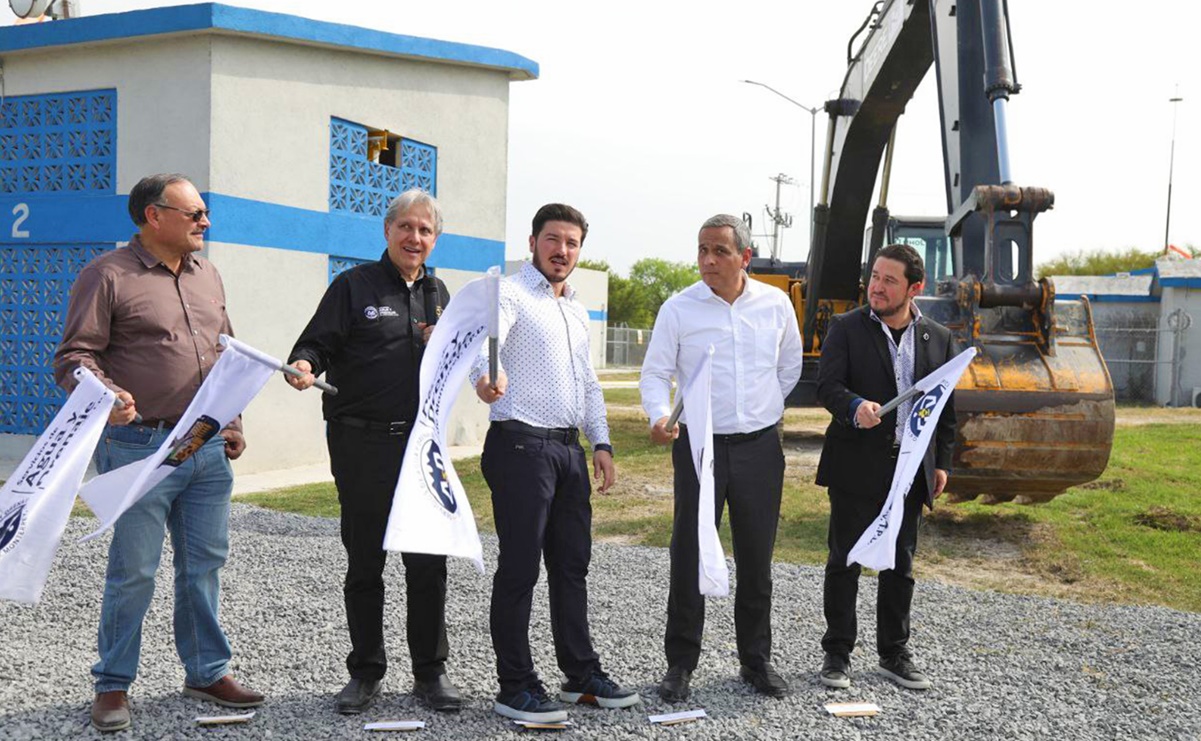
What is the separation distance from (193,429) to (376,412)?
2.15 ft

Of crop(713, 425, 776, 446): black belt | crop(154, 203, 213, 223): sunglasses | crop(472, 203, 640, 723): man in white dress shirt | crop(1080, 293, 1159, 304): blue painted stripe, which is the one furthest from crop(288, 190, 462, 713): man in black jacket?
crop(1080, 293, 1159, 304): blue painted stripe

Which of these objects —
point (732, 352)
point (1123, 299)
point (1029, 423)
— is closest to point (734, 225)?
point (732, 352)

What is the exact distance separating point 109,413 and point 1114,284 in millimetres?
29165

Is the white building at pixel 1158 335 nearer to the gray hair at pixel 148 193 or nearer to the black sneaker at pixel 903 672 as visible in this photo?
the black sneaker at pixel 903 672

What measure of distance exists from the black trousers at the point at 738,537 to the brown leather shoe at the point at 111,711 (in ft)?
6.96

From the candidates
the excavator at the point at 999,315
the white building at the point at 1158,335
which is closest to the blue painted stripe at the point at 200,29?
the excavator at the point at 999,315

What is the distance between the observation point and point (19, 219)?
1128 centimetres

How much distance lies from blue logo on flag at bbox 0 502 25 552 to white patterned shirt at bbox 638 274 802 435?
7.73 ft

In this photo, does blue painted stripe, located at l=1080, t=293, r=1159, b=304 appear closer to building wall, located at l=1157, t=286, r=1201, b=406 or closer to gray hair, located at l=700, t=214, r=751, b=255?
building wall, located at l=1157, t=286, r=1201, b=406

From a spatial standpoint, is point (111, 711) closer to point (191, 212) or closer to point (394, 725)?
point (394, 725)

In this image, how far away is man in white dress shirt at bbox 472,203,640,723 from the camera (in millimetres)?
4051

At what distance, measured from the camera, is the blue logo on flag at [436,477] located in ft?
12.5

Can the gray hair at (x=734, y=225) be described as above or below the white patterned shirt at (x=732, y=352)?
above

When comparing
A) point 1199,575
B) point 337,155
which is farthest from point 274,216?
point 1199,575
